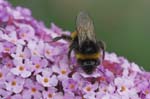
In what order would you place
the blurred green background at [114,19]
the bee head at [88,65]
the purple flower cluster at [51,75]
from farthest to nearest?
the blurred green background at [114,19], the bee head at [88,65], the purple flower cluster at [51,75]

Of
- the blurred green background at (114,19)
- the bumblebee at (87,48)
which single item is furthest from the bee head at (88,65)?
the blurred green background at (114,19)

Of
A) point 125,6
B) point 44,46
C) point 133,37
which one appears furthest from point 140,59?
point 44,46

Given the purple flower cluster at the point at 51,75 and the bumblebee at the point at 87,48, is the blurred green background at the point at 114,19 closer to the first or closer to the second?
the purple flower cluster at the point at 51,75

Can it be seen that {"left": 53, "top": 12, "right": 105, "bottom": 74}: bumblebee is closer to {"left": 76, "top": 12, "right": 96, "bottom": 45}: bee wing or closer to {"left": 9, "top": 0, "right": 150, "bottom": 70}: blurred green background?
{"left": 76, "top": 12, "right": 96, "bottom": 45}: bee wing

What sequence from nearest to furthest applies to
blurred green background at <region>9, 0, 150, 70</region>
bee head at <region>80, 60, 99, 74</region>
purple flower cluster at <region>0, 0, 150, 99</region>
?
purple flower cluster at <region>0, 0, 150, 99</region>
bee head at <region>80, 60, 99, 74</region>
blurred green background at <region>9, 0, 150, 70</region>

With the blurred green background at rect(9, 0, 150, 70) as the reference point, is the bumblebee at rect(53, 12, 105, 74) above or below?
above

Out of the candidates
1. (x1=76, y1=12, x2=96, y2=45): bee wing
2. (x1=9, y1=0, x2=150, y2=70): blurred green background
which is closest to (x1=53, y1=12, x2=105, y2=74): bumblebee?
(x1=76, y1=12, x2=96, y2=45): bee wing

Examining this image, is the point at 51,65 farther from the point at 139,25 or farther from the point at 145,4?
the point at 145,4
